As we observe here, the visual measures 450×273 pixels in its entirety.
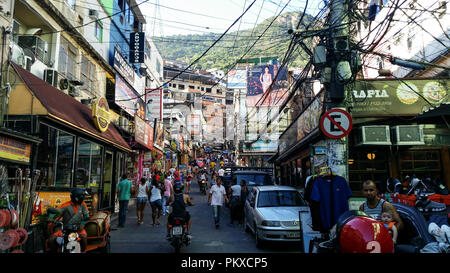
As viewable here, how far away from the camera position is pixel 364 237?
2.72m

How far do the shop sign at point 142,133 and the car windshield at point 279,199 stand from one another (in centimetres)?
1005

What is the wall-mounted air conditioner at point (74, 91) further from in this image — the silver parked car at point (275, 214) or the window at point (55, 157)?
the silver parked car at point (275, 214)

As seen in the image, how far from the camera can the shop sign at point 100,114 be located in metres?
11.9

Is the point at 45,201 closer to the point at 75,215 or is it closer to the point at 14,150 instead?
the point at 14,150

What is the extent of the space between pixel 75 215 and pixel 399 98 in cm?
1284

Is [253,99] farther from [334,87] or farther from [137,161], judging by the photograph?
[334,87]

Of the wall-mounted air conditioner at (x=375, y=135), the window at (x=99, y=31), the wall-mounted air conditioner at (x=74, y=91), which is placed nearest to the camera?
the wall-mounted air conditioner at (x=375, y=135)

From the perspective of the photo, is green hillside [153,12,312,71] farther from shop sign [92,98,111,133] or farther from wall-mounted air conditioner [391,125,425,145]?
wall-mounted air conditioner [391,125,425,145]

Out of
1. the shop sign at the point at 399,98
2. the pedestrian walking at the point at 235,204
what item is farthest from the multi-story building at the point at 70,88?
the shop sign at the point at 399,98

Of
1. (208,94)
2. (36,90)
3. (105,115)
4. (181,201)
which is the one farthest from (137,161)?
(208,94)

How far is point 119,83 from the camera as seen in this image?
17031 mm

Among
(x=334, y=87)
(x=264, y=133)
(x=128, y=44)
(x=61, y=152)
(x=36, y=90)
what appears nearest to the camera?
(x=334, y=87)

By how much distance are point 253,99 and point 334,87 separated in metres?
32.4
